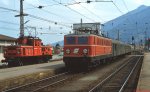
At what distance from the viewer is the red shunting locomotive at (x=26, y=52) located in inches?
1443

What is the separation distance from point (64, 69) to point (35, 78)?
7167mm

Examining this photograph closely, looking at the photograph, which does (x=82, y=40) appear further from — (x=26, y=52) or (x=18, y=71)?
(x=26, y=52)

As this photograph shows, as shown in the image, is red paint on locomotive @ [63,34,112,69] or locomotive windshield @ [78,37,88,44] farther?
locomotive windshield @ [78,37,88,44]

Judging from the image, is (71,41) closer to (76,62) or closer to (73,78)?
(76,62)

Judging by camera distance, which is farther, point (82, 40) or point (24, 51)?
point (24, 51)

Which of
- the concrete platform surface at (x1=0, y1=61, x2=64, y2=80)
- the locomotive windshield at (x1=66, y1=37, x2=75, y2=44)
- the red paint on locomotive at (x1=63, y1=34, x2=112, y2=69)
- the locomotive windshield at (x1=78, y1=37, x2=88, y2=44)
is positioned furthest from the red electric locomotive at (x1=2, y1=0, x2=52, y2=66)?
the locomotive windshield at (x1=78, y1=37, x2=88, y2=44)

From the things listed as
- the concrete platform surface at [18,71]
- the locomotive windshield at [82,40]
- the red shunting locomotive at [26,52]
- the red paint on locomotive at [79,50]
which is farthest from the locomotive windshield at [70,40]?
the red shunting locomotive at [26,52]

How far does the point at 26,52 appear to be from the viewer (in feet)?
124

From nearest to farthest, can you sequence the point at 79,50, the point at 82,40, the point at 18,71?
1. the point at 18,71
2. the point at 79,50
3. the point at 82,40

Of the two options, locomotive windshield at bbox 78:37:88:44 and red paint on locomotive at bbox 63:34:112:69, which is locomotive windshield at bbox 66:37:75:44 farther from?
locomotive windshield at bbox 78:37:88:44

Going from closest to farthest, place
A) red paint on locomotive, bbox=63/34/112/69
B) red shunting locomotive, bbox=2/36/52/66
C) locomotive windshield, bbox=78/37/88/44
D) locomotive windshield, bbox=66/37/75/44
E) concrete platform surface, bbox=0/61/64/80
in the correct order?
concrete platform surface, bbox=0/61/64/80 → red paint on locomotive, bbox=63/34/112/69 → locomotive windshield, bbox=78/37/88/44 → locomotive windshield, bbox=66/37/75/44 → red shunting locomotive, bbox=2/36/52/66

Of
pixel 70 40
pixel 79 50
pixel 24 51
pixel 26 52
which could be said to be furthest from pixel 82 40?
pixel 26 52

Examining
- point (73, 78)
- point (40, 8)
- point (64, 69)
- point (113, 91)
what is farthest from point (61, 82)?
point (40, 8)

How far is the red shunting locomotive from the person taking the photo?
36.7m
